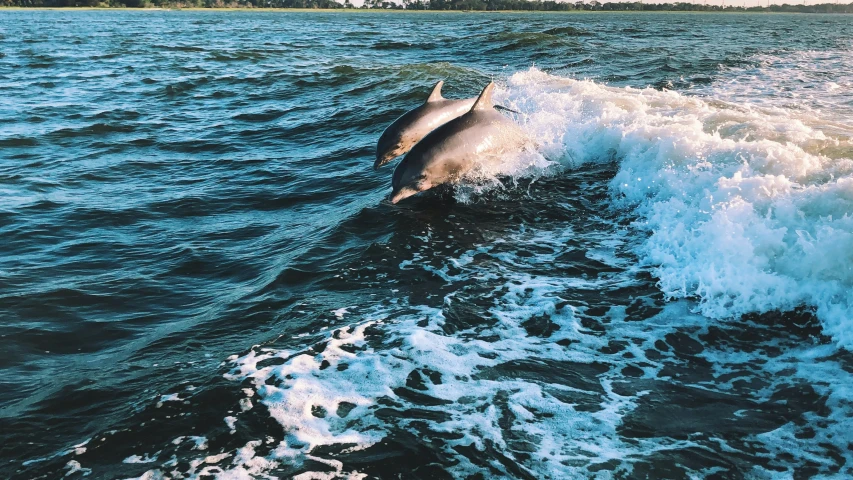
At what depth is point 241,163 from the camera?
14.4 meters

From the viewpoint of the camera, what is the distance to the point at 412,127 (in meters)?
11.5

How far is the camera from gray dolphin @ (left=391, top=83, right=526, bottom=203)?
10008mm

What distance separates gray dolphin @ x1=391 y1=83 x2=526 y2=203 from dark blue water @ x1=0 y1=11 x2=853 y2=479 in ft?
1.68

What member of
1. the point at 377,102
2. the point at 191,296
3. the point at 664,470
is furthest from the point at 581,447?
the point at 377,102

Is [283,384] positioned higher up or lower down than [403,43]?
lower down

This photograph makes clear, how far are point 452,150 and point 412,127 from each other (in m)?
1.69

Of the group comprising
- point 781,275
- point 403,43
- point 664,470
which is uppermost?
point 403,43

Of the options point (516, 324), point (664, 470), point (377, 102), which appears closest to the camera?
point (664, 470)

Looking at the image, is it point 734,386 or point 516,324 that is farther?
point 516,324

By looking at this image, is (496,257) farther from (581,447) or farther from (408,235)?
(581,447)

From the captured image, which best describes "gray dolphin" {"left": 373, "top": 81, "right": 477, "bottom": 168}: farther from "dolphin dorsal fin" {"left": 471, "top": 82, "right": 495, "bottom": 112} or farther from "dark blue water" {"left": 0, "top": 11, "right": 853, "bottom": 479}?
"dolphin dorsal fin" {"left": 471, "top": 82, "right": 495, "bottom": 112}

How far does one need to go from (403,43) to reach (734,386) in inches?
1579

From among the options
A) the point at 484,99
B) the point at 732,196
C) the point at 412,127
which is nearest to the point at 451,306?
the point at 732,196

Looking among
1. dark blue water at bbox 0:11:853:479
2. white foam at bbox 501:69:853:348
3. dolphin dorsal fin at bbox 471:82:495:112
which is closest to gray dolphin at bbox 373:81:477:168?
dark blue water at bbox 0:11:853:479
